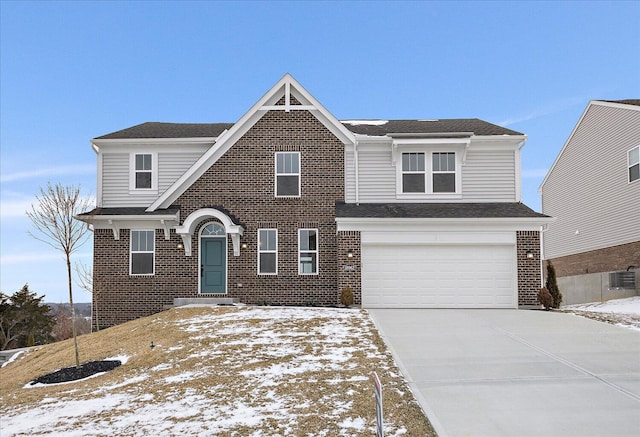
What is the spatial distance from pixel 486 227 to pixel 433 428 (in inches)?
494

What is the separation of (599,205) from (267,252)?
633 inches

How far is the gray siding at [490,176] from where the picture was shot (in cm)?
2067

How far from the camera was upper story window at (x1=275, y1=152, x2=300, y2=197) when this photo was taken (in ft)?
66.6

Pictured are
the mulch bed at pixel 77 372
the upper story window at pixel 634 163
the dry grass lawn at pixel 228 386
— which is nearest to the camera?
the dry grass lawn at pixel 228 386

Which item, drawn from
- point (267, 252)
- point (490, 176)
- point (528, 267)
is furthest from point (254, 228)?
point (528, 267)

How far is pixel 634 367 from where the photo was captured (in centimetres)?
1066

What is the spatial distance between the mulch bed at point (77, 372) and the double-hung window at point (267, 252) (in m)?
7.26

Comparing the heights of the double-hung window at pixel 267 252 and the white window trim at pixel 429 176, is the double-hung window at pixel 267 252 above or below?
below

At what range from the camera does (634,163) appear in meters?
23.4

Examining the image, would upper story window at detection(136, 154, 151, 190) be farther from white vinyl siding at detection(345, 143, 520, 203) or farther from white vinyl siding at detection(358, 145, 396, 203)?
white vinyl siding at detection(358, 145, 396, 203)

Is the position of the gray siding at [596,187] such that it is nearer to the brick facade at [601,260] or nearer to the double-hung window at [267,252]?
the brick facade at [601,260]

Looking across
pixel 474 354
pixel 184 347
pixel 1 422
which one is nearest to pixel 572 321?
pixel 474 354

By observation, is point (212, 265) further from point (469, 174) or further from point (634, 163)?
point (634, 163)

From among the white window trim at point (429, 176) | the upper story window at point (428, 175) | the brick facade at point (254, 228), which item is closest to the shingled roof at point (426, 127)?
the white window trim at point (429, 176)
